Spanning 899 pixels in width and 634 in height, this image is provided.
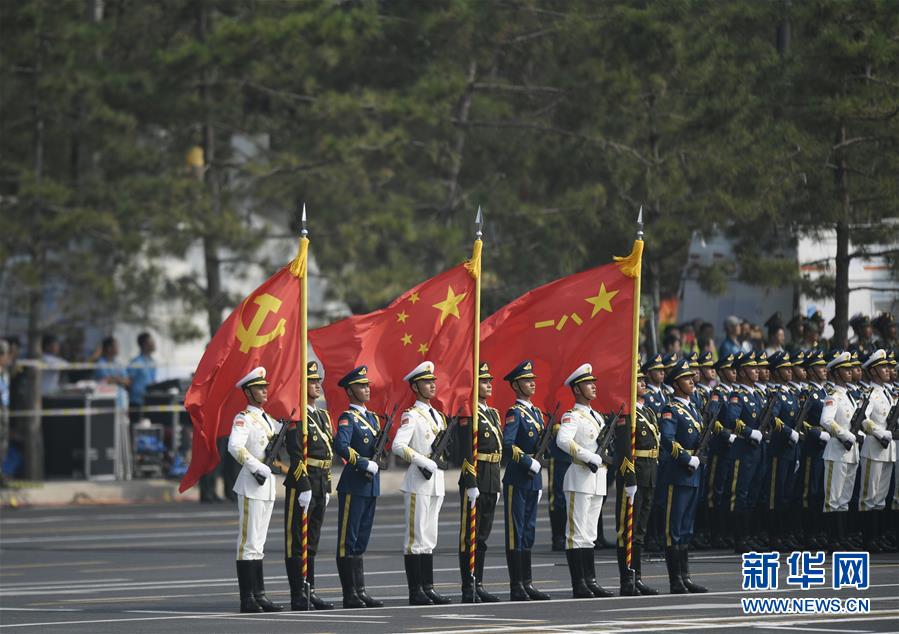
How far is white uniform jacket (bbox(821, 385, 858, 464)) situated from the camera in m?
20.2

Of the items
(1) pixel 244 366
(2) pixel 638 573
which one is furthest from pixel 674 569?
(1) pixel 244 366

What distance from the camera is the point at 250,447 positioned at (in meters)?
16.4

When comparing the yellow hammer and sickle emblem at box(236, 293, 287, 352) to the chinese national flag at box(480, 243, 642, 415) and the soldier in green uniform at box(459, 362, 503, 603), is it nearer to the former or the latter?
the soldier in green uniform at box(459, 362, 503, 603)

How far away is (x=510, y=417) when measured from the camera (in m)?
17.2

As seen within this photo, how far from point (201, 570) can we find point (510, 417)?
480cm

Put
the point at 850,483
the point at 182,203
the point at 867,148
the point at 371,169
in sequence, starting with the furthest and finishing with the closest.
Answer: the point at 371,169, the point at 182,203, the point at 867,148, the point at 850,483

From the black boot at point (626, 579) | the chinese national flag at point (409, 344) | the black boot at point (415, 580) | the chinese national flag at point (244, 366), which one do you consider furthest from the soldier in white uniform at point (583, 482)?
the chinese national flag at point (244, 366)

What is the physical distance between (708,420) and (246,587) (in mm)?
5456

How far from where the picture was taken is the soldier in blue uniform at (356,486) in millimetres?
16672

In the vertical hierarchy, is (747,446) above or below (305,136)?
below

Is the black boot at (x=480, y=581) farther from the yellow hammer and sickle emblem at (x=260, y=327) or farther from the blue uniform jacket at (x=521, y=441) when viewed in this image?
the yellow hammer and sickle emblem at (x=260, y=327)

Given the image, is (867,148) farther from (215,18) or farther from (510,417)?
(215,18)

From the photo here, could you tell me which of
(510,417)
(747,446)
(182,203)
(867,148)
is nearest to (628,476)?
(510,417)

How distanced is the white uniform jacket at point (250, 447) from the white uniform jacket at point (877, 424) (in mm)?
6502
